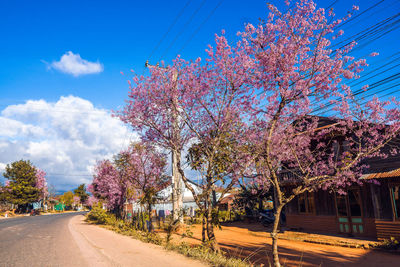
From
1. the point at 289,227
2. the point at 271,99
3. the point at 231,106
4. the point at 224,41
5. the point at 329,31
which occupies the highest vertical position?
the point at 224,41

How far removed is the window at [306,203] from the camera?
19.5 metres

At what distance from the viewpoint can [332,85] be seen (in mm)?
6824

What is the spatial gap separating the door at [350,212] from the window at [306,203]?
2.02 m

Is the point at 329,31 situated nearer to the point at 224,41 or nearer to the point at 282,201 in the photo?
the point at 224,41

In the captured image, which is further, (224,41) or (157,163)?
(157,163)

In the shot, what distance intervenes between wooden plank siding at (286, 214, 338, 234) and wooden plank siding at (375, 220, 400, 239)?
3.50 meters

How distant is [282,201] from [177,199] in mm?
12538

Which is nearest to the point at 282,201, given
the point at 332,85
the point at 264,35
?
the point at 332,85

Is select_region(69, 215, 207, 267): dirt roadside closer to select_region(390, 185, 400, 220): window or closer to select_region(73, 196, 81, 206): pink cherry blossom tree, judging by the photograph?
select_region(390, 185, 400, 220): window

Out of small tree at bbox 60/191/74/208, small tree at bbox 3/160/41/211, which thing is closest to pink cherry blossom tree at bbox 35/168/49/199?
small tree at bbox 3/160/41/211

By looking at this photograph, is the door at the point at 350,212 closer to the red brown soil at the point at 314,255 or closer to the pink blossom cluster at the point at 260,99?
the red brown soil at the point at 314,255

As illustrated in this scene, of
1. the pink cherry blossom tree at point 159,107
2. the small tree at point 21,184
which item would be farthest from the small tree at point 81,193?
the pink cherry blossom tree at point 159,107

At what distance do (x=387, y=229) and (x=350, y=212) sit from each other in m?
3.08

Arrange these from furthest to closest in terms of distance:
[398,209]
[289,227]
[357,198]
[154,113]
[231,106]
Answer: [289,227]
[357,198]
[398,209]
[154,113]
[231,106]
